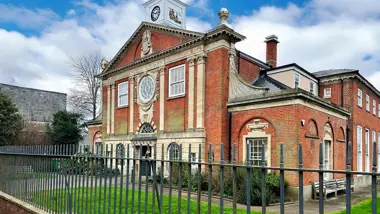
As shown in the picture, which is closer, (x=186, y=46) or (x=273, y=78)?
(x=186, y=46)

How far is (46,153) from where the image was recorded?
7156 mm

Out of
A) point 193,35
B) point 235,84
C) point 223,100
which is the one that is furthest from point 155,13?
point 223,100

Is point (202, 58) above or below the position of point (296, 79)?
above

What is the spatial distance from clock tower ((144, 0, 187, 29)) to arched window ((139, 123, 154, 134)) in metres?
8.08

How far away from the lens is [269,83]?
19.0m

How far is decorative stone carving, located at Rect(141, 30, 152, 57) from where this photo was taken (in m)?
21.1

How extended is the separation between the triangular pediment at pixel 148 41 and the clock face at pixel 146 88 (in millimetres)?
1780

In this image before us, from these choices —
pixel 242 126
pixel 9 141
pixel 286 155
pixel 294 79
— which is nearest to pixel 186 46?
pixel 242 126

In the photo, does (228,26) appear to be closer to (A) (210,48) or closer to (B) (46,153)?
(A) (210,48)

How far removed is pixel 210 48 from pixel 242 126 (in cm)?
476

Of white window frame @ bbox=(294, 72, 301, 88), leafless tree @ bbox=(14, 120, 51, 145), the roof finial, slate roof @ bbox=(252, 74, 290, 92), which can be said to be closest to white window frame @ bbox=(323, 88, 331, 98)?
white window frame @ bbox=(294, 72, 301, 88)

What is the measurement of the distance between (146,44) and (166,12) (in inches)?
153

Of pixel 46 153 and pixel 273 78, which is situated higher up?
pixel 273 78

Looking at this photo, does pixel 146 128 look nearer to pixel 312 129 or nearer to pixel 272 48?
pixel 312 129
